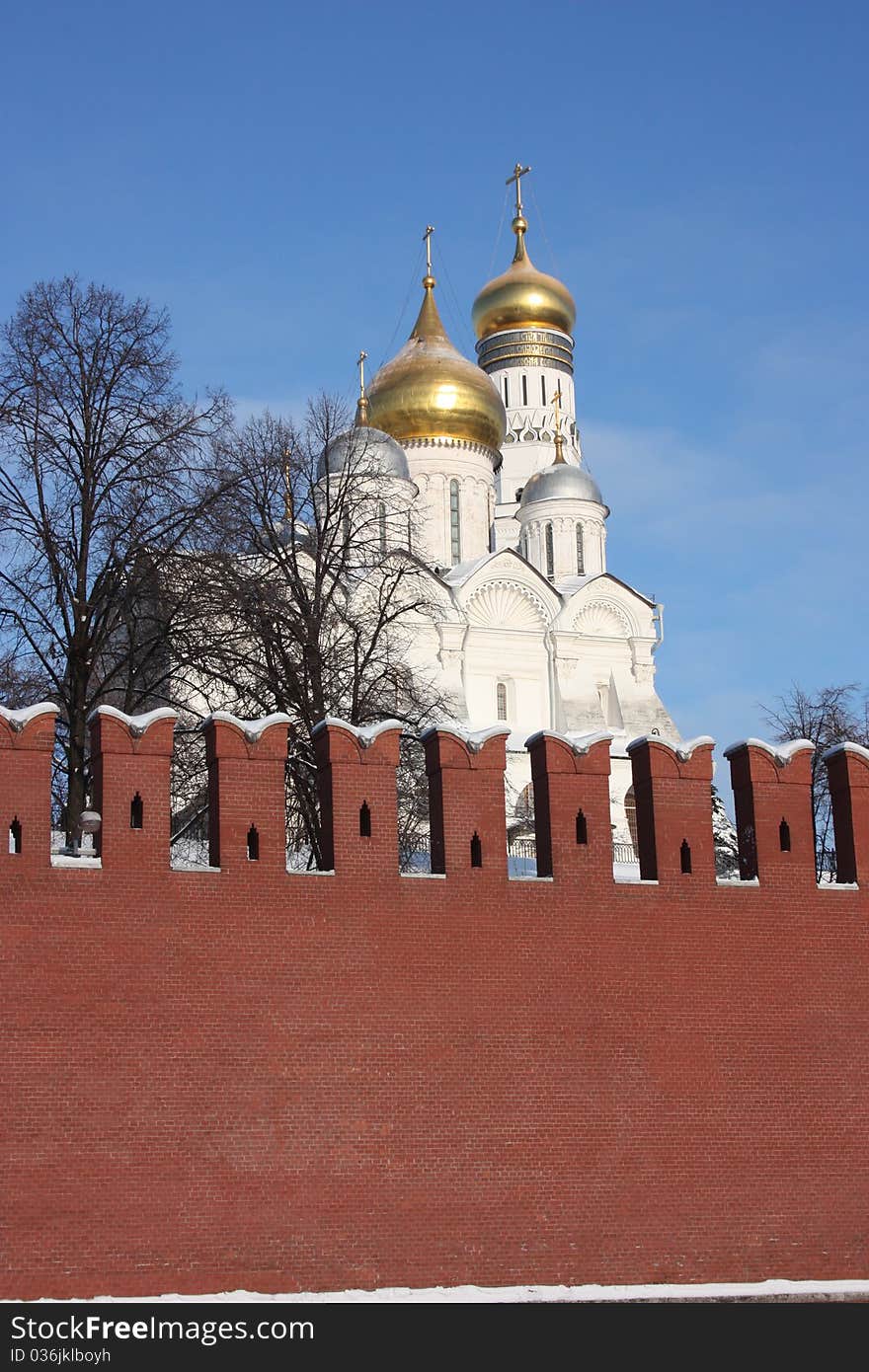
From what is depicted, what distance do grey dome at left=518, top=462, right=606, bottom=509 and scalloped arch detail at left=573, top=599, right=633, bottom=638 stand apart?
5.04 m

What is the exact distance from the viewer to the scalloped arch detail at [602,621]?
49.7m

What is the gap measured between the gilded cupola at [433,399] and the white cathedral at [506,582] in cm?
4

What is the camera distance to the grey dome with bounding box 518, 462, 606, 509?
177ft

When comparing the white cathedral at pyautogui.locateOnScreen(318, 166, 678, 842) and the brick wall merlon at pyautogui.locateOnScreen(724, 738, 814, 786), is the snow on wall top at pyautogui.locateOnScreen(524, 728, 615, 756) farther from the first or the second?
the white cathedral at pyautogui.locateOnScreen(318, 166, 678, 842)

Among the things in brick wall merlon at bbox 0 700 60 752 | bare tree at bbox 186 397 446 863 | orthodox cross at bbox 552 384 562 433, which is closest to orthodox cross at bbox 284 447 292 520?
bare tree at bbox 186 397 446 863

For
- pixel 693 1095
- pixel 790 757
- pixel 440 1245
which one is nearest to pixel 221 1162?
pixel 440 1245

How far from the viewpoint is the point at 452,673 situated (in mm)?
47188

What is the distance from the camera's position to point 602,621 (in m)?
50.1

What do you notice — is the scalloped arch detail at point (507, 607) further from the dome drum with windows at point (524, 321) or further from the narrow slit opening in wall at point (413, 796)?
the narrow slit opening in wall at point (413, 796)

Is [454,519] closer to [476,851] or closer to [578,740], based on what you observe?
[578,740]

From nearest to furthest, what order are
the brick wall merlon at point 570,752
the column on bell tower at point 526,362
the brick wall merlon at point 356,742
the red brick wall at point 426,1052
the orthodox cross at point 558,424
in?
the red brick wall at point 426,1052 → the brick wall merlon at point 356,742 → the brick wall merlon at point 570,752 → the orthodox cross at point 558,424 → the column on bell tower at point 526,362

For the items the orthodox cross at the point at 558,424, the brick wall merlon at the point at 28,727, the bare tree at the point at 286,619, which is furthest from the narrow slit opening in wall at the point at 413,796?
the orthodox cross at the point at 558,424

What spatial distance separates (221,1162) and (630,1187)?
316 centimetres

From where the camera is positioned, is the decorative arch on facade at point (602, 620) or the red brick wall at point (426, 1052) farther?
the decorative arch on facade at point (602, 620)
